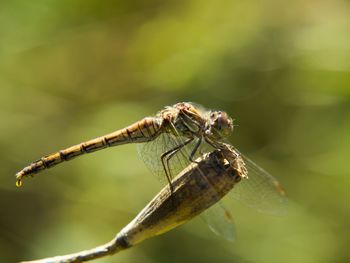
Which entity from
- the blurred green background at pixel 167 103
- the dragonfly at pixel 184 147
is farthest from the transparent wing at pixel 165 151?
the blurred green background at pixel 167 103

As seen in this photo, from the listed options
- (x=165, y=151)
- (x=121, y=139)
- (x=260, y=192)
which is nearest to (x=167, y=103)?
(x=121, y=139)

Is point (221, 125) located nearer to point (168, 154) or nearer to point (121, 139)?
point (168, 154)

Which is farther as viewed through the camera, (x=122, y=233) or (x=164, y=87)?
(x=164, y=87)

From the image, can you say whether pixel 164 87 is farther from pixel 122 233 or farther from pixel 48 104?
pixel 122 233

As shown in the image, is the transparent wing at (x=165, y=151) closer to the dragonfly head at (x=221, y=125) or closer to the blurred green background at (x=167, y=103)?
the dragonfly head at (x=221, y=125)

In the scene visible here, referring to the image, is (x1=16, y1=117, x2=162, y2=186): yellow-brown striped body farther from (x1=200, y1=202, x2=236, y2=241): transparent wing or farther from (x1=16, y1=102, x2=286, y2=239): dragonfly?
(x1=200, y1=202, x2=236, y2=241): transparent wing

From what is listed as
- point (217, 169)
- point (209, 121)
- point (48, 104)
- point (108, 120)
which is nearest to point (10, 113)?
point (48, 104)

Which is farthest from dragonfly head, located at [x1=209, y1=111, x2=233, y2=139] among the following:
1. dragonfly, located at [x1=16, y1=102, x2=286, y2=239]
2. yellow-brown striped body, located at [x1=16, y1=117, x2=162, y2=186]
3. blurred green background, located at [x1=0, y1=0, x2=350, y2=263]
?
blurred green background, located at [x1=0, y1=0, x2=350, y2=263]
